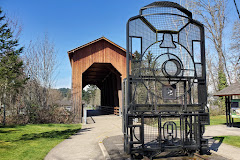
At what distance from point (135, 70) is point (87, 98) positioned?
70462 mm

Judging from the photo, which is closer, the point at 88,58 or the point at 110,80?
the point at 88,58

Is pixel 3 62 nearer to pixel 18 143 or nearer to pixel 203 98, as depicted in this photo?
pixel 18 143

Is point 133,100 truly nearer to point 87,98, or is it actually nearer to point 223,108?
point 223,108

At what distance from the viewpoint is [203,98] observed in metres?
5.75

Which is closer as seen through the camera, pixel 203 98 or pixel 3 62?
pixel 203 98

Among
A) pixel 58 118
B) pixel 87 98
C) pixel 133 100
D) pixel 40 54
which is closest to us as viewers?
pixel 133 100

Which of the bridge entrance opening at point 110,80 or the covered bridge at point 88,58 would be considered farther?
the bridge entrance opening at point 110,80

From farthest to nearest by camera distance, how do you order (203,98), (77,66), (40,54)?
(40,54)
(77,66)
(203,98)

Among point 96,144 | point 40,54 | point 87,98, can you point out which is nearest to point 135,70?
point 96,144

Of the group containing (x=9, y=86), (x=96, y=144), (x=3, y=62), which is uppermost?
(x=3, y=62)

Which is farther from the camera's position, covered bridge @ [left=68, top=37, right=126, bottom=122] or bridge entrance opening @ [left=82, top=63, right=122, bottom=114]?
bridge entrance opening @ [left=82, top=63, right=122, bottom=114]

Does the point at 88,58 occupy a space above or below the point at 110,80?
above

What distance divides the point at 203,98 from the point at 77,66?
37.2 feet

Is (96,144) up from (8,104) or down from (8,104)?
down
